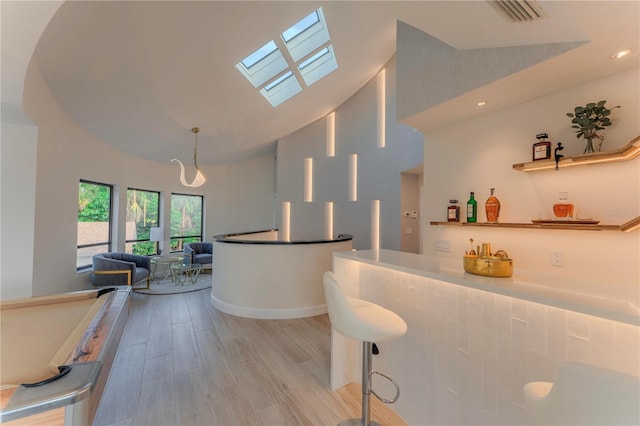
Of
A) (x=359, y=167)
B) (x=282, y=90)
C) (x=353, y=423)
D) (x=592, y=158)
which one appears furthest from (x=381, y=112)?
(x=353, y=423)

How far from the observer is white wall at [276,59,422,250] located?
559 cm

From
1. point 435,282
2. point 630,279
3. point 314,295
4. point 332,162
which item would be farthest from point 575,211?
point 332,162

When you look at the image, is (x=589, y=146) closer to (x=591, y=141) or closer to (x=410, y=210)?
(x=591, y=141)

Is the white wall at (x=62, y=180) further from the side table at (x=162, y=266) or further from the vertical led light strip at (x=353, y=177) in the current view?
the vertical led light strip at (x=353, y=177)

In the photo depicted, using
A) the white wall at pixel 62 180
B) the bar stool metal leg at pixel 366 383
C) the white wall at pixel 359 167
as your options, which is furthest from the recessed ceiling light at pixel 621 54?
the white wall at pixel 62 180

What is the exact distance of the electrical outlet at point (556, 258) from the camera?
80.7 inches

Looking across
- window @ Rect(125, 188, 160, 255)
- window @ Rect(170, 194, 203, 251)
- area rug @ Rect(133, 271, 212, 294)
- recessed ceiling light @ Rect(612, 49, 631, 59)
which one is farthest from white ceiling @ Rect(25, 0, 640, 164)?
area rug @ Rect(133, 271, 212, 294)

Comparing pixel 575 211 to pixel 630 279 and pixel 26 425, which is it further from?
pixel 26 425

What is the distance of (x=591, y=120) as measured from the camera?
181 centimetres

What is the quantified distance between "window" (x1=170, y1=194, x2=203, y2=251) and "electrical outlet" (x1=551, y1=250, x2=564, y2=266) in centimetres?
771

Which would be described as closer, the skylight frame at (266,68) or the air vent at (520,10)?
the air vent at (520,10)

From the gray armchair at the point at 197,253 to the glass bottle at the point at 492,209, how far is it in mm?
5973

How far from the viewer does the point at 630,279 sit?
1742 millimetres

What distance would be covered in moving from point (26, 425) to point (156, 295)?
15.1 feet
